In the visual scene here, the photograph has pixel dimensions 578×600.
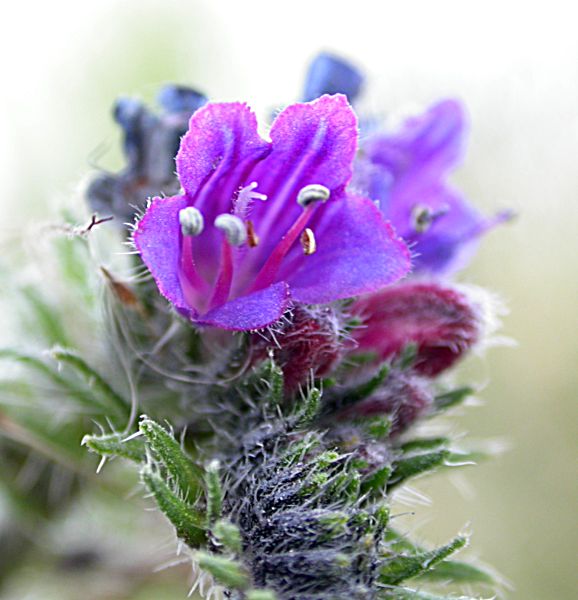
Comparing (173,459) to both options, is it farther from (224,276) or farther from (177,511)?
(224,276)

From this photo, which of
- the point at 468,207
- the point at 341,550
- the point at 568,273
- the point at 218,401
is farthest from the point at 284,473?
the point at 568,273

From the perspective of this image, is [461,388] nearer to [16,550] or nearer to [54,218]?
[54,218]

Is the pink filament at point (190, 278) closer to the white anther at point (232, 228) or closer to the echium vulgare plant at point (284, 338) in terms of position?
the echium vulgare plant at point (284, 338)

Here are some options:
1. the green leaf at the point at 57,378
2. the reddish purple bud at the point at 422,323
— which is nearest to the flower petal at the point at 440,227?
the reddish purple bud at the point at 422,323

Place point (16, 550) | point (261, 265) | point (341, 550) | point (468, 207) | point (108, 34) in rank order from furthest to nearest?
point (108, 34)
point (16, 550)
point (468, 207)
point (261, 265)
point (341, 550)

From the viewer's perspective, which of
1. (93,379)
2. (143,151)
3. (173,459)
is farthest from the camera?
(143,151)

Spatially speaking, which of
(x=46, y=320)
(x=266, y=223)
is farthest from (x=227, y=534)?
(x=46, y=320)
